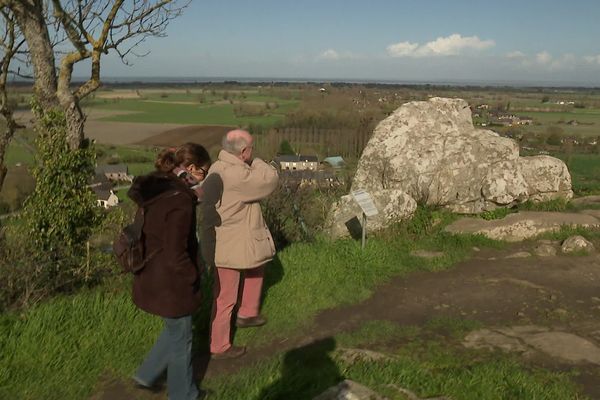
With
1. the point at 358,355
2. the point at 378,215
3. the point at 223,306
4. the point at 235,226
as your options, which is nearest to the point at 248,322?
the point at 223,306

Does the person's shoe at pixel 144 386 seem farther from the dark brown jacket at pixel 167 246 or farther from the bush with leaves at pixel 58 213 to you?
the bush with leaves at pixel 58 213

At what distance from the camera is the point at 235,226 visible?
477 cm

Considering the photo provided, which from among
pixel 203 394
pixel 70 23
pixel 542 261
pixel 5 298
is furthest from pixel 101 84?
pixel 542 261

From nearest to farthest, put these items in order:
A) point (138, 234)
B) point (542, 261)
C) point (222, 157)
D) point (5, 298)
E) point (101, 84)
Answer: point (138, 234)
point (222, 157)
point (5, 298)
point (542, 261)
point (101, 84)

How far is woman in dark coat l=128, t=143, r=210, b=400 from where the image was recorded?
3559 millimetres

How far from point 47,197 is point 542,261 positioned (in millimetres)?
6640

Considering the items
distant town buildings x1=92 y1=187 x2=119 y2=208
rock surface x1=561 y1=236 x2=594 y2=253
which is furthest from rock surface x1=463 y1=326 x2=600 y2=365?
distant town buildings x1=92 y1=187 x2=119 y2=208

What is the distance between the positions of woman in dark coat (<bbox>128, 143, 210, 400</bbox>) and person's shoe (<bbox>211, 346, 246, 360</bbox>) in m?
0.87

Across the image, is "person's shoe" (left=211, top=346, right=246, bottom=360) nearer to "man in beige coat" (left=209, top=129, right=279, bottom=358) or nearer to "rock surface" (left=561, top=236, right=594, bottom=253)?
"man in beige coat" (left=209, top=129, right=279, bottom=358)

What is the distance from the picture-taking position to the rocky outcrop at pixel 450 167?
9.99m

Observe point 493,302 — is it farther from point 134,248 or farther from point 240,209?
point 134,248

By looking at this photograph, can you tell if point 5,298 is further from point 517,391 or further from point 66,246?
point 517,391

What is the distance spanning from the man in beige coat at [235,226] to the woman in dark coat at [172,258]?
0.69m

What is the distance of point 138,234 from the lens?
11.9 feet
